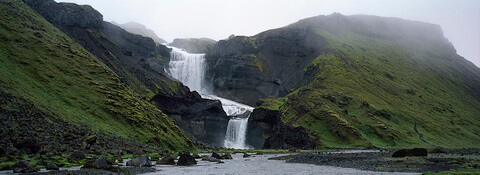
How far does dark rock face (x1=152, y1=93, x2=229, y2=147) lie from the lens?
110812mm

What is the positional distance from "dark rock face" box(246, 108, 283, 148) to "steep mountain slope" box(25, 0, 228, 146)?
11059 mm

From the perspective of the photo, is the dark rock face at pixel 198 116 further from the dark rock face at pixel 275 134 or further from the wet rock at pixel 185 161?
the wet rock at pixel 185 161

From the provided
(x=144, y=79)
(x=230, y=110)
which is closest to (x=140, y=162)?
(x=144, y=79)

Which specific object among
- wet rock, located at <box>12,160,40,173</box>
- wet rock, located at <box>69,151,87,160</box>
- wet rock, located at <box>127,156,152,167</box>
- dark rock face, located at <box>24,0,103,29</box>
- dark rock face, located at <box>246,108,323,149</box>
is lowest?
dark rock face, located at <box>246,108,323,149</box>

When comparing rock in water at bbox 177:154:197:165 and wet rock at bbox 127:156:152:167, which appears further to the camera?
rock in water at bbox 177:154:197:165

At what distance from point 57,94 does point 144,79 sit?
173 ft

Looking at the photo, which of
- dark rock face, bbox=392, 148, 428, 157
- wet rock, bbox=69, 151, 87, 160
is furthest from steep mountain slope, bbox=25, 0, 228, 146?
dark rock face, bbox=392, 148, 428, 157

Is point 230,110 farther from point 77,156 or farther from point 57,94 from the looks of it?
point 77,156

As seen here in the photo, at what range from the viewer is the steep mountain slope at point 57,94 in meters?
38.5

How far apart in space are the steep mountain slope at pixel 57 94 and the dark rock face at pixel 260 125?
53.7m

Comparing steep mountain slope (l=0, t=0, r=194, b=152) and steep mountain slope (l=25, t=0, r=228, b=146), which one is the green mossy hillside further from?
steep mountain slope (l=0, t=0, r=194, b=152)

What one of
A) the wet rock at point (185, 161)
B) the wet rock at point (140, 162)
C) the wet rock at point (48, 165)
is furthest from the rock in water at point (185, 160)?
the wet rock at point (48, 165)

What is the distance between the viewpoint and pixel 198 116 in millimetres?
119312

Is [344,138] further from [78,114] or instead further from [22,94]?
[22,94]
